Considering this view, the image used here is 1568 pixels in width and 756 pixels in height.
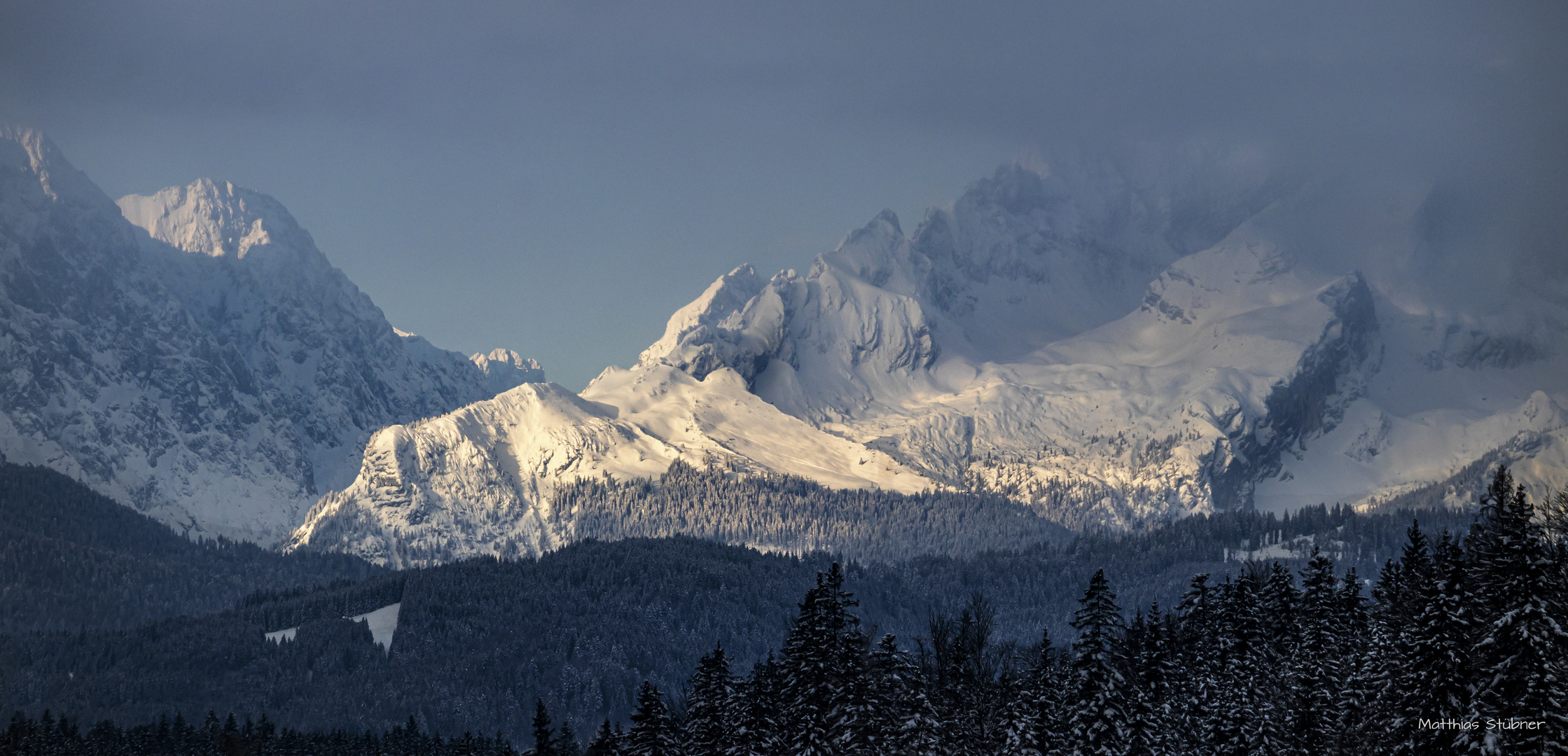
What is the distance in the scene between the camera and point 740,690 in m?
123

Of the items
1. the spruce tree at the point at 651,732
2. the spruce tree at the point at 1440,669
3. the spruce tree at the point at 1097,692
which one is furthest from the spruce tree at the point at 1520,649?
the spruce tree at the point at 651,732

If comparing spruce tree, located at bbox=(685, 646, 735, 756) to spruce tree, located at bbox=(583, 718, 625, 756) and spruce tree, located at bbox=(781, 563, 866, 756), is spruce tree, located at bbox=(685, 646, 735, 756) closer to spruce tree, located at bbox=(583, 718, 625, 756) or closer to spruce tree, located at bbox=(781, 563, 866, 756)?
spruce tree, located at bbox=(583, 718, 625, 756)

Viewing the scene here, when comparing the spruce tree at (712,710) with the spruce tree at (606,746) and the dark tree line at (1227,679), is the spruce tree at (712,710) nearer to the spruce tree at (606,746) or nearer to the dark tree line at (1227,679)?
the dark tree line at (1227,679)

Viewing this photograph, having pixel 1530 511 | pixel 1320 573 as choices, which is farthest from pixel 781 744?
pixel 1530 511

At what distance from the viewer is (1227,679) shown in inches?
4508

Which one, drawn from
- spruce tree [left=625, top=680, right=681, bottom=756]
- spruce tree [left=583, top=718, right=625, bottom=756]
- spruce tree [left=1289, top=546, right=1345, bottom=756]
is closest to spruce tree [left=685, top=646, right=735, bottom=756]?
spruce tree [left=625, top=680, right=681, bottom=756]

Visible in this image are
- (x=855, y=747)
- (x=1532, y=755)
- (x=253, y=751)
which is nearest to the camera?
(x=1532, y=755)

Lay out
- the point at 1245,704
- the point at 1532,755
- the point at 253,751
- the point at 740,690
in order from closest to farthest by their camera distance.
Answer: the point at 1532,755 → the point at 1245,704 → the point at 740,690 → the point at 253,751

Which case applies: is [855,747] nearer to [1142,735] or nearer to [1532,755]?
[1142,735]

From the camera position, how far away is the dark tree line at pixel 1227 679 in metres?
82.1

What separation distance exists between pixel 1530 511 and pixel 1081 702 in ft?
101

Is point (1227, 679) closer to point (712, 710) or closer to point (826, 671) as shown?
point (826, 671)

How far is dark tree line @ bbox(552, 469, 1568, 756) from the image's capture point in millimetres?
82062

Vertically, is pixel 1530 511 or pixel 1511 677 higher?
pixel 1530 511
